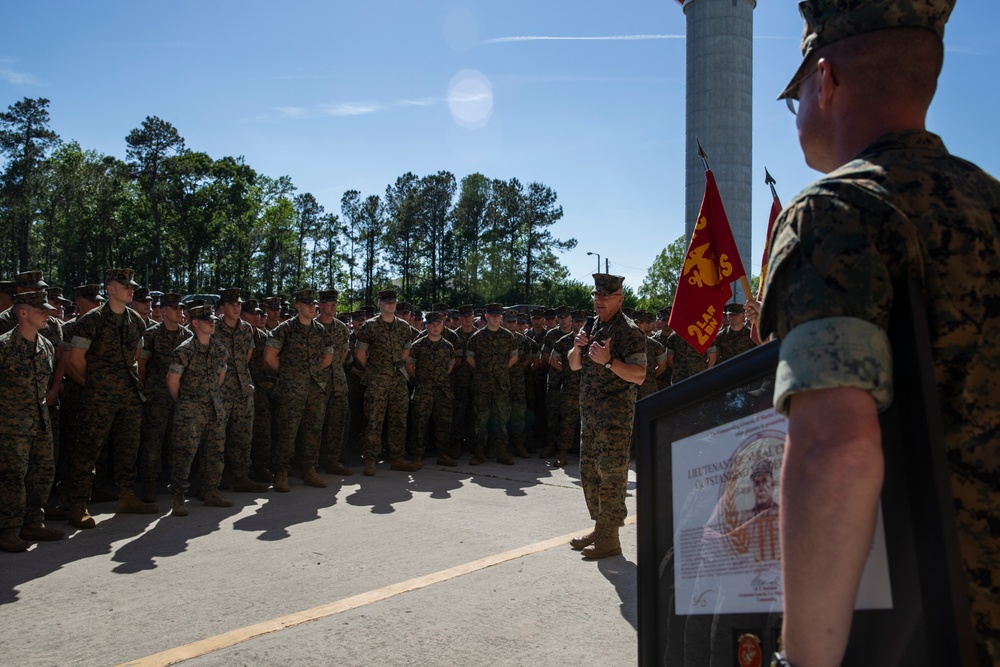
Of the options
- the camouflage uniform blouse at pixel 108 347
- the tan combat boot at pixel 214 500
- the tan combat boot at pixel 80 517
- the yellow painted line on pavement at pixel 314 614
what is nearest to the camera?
the yellow painted line on pavement at pixel 314 614

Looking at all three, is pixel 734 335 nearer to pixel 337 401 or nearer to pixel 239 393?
pixel 337 401

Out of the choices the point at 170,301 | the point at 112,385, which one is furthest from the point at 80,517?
the point at 170,301

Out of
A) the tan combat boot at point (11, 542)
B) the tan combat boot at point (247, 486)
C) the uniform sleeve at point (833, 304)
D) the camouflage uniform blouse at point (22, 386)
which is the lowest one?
the tan combat boot at point (11, 542)

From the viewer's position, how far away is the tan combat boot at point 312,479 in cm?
857

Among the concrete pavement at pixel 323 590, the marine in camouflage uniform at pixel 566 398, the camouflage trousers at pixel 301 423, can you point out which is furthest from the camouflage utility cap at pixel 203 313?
the marine in camouflage uniform at pixel 566 398

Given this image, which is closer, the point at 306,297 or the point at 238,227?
the point at 306,297

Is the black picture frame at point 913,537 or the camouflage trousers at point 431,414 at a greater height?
the camouflage trousers at point 431,414

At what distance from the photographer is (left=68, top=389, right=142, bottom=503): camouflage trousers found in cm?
657

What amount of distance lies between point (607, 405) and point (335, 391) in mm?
4829

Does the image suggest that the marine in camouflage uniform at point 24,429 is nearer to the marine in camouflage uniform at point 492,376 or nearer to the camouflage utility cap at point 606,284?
the camouflage utility cap at point 606,284

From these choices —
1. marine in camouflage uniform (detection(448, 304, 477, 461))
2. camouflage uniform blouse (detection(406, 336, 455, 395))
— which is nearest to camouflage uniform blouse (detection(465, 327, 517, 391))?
marine in camouflage uniform (detection(448, 304, 477, 461))

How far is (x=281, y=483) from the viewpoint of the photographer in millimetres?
8344

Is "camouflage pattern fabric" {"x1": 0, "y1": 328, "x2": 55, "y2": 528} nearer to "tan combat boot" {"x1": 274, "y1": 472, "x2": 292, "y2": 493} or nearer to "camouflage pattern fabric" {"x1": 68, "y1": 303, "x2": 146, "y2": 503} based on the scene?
"camouflage pattern fabric" {"x1": 68, "y1": 303, "x2": 146, "y2": 503}

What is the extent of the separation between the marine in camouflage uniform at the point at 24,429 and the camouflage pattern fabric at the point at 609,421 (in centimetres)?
437
